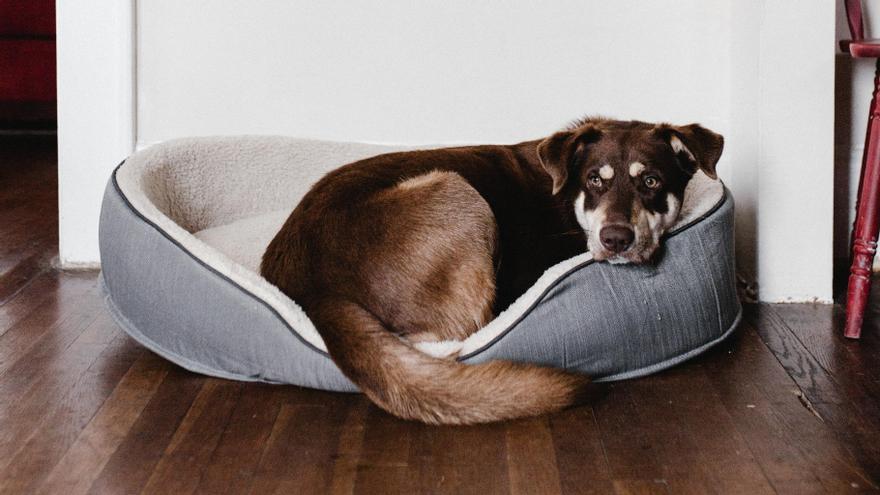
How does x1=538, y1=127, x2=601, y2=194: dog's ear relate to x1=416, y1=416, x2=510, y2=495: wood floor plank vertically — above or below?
above

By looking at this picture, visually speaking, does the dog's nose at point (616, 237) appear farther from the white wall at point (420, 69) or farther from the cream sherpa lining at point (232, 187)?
the white wall at point (420, 69)

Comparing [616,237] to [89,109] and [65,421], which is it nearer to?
[65,421]

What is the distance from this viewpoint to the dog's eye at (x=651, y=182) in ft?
8.55

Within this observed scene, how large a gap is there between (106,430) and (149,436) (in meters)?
0.11

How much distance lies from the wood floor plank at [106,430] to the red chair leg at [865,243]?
1921mm

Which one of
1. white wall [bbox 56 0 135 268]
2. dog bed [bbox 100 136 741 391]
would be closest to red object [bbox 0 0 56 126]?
white wall [bbox 56 0 135 268]

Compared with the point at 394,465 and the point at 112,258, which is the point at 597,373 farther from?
the point at 112,258

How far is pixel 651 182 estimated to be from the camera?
2.61m

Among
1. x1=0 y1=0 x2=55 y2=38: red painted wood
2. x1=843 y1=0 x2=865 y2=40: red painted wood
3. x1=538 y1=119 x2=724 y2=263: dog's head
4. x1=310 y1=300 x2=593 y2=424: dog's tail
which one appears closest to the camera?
x1=310 y1=300 x2=593 y2=424: dog's tail

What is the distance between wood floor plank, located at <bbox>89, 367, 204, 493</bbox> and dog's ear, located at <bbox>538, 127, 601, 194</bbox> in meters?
1.07

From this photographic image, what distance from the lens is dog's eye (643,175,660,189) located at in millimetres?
2605

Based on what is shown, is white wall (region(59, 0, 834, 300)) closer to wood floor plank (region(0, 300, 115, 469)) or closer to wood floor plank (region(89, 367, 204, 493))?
wood floor plank (region(0, 300, 115, 469))

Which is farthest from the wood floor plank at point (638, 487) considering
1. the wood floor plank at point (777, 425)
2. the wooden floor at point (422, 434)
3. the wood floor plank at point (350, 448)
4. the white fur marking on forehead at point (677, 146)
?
the white fur marking on forehead at point (677, 146)

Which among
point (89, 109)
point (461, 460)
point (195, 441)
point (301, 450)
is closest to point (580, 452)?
point (461, 460)
